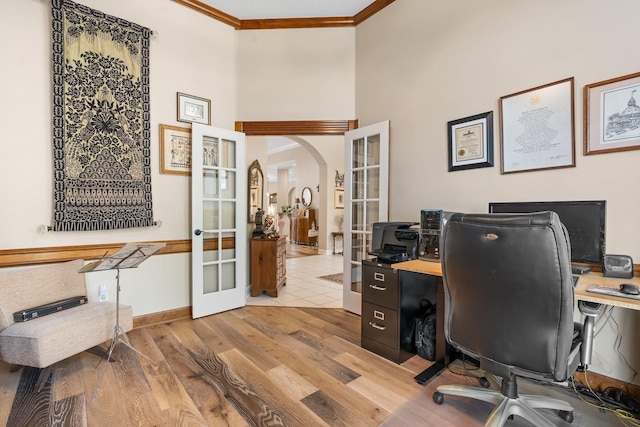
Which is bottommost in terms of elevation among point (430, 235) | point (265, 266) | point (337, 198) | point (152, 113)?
point (265, 266)

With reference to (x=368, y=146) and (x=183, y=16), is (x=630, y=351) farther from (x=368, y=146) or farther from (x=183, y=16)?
(x=183, y=16)

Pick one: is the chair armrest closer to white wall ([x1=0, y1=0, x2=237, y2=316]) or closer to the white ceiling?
white wall ([x1=0, y1=0, x2=237, y2=316])

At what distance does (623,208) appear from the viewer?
1.73 metres

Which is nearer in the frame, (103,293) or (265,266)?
(103,293)

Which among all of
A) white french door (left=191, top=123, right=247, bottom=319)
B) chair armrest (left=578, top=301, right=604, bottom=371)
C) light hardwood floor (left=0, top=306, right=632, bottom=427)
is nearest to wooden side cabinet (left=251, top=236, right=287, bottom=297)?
white french door (left=191, top=123, right=247, bottom=319)

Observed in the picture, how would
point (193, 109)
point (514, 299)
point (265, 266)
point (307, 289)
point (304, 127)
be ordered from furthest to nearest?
point (307, 289) → point (265, 266) → point (304, 127) → point (193, 109) → point (514, 299)

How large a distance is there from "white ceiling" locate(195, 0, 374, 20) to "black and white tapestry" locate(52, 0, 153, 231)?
981 millimetres

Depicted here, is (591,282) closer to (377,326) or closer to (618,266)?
(618,266)

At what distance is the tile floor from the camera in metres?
3.71

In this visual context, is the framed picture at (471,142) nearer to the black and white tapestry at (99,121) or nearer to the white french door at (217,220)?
the white french door at (217,220)

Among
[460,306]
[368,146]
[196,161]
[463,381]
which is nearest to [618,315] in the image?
[463,381]

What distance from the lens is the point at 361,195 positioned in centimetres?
333

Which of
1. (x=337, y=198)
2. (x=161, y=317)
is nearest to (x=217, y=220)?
(x=161, y=317)

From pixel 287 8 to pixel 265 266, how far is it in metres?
3.14
